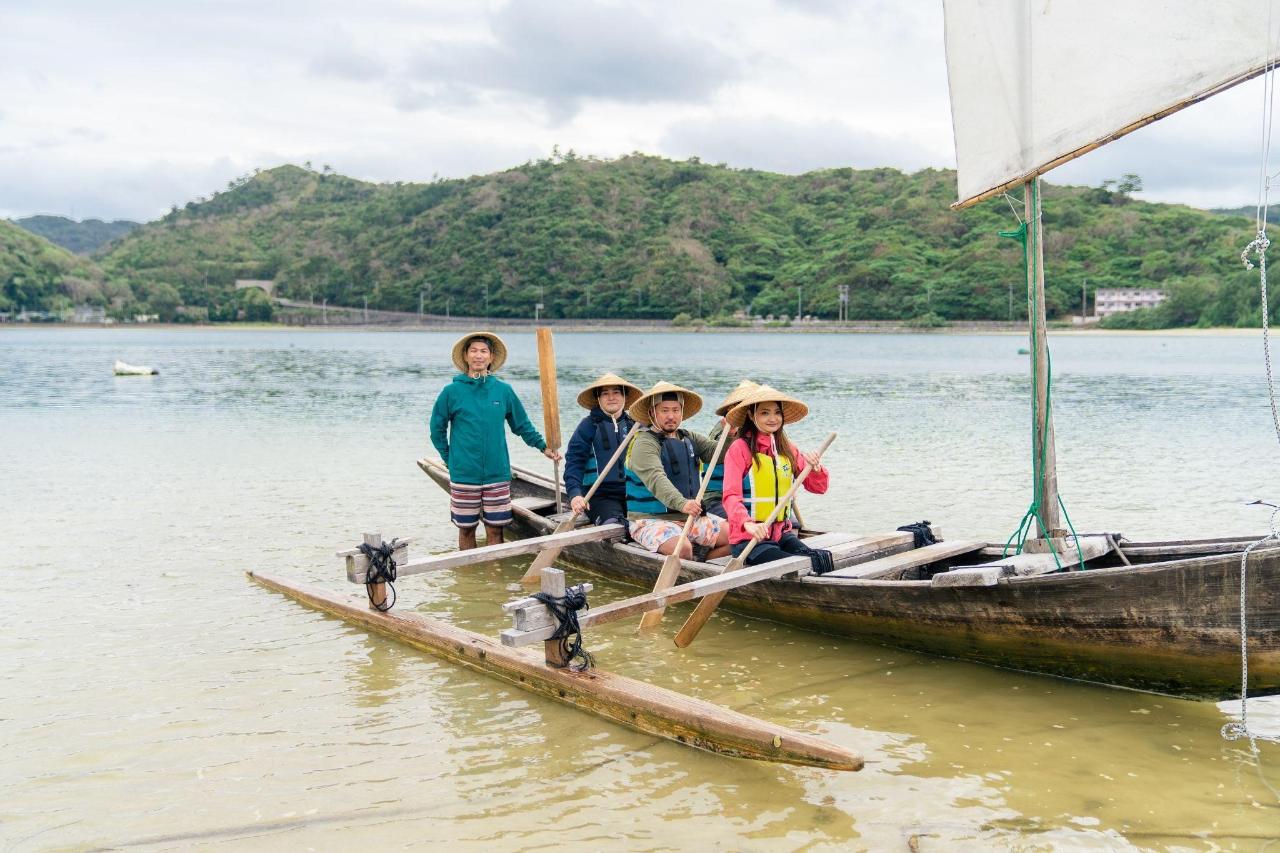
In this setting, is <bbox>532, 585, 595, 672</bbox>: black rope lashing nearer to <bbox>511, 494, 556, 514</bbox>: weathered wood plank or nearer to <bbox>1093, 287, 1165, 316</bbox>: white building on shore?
<bbox>511, 494, 556, 514</bbox>: weathered wood plank

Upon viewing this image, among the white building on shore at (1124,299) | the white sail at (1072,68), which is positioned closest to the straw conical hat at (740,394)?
the white sail at (1072,68)

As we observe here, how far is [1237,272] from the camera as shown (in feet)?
319

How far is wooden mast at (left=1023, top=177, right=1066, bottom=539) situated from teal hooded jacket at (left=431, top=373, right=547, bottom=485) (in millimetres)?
4464

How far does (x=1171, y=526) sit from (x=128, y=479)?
16382mm

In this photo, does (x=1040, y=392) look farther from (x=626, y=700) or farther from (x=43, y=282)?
(x=43, y=282)

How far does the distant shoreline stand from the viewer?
10462cm

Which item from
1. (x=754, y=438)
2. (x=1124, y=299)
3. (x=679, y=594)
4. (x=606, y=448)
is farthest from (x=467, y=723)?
(x=1124, y=299)

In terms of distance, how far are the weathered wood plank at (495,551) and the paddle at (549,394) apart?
3.80 ft

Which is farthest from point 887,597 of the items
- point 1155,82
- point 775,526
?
point 1155,82

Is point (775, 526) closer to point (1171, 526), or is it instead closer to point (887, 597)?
point (887, 597)

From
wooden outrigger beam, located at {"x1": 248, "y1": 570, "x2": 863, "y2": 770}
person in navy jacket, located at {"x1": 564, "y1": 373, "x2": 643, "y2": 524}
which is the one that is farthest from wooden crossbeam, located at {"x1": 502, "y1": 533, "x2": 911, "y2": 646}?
person in navy jacket, located at {"x1": 564, "y1": 373, "x2": 643, "y2": 524}

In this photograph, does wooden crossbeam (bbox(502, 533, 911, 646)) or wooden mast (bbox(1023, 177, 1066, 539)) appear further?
wooden mast (bbox(1023, 177, 1066, 539))

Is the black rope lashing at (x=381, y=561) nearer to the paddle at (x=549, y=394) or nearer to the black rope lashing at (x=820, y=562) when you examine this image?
the paddle at (x=549, y=394)

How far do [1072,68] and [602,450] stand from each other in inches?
196
